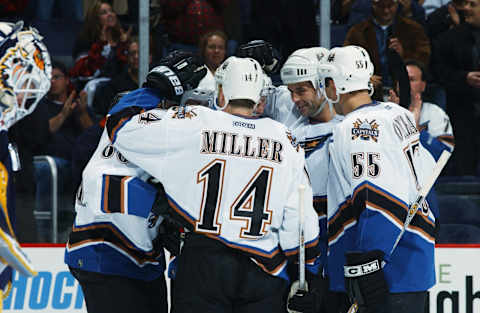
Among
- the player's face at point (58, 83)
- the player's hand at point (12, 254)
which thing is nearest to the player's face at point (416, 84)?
the player's face at point (58, 83)

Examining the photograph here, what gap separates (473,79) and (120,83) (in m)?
1.82

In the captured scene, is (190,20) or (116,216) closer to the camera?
(116,216)

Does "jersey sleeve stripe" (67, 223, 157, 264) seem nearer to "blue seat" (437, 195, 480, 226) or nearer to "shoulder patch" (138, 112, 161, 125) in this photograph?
"shoulder patch" (138, 112, 161, 125)

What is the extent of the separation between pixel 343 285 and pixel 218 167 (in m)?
0.70

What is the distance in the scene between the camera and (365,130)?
2.93 meters

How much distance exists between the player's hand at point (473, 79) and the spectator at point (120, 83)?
173cm

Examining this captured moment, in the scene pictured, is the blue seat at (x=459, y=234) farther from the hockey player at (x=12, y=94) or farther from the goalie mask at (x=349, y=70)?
the hockey player at (x=12, y=94)

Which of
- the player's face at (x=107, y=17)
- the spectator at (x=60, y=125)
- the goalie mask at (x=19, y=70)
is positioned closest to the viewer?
the goalie mask at (x=19, y=70)

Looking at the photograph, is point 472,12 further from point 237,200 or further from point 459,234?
point 237,200

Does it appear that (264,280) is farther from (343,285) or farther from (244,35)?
(244,35)

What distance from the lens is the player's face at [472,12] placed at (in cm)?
484

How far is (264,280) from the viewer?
115 inches

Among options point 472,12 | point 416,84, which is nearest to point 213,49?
point 416,84

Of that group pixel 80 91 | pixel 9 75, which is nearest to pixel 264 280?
pixel 9 75
